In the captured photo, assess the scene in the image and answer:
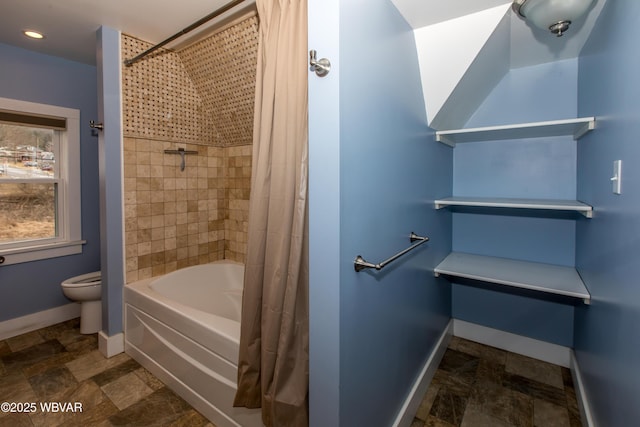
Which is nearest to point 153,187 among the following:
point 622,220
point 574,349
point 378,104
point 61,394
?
point 61,394

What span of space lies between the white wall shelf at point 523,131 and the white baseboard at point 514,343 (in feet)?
4.64

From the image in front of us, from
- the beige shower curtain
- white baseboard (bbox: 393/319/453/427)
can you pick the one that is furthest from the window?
white baseboard (bbox: 393/319/453/427)

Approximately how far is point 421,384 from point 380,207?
1198mm

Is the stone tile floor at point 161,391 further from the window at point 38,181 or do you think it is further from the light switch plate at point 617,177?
the light switch plate at point 617,177

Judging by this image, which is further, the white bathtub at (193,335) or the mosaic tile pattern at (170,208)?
the mosaic tile pattern at (170,208)

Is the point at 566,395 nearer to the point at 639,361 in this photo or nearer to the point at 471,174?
the point at 639,361

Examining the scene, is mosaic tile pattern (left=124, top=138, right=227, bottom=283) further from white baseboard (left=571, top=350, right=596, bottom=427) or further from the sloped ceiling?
white baseboard (left=571, top=350, right=596, bottom=427)

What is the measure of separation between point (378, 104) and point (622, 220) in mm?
979

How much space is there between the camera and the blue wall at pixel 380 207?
109 centimetres

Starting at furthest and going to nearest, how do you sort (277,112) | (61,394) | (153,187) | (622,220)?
(153,187)
(61,394)
(277,112)
(622,220)

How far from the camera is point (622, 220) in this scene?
1.13m

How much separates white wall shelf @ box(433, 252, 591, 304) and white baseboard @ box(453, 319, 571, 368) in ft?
1.76

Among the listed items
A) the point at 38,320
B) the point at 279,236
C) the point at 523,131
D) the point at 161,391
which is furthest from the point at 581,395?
the point at 38,320

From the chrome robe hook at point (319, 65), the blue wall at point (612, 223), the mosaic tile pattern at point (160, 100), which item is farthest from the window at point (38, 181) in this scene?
the blue wall at point (612, 223)
